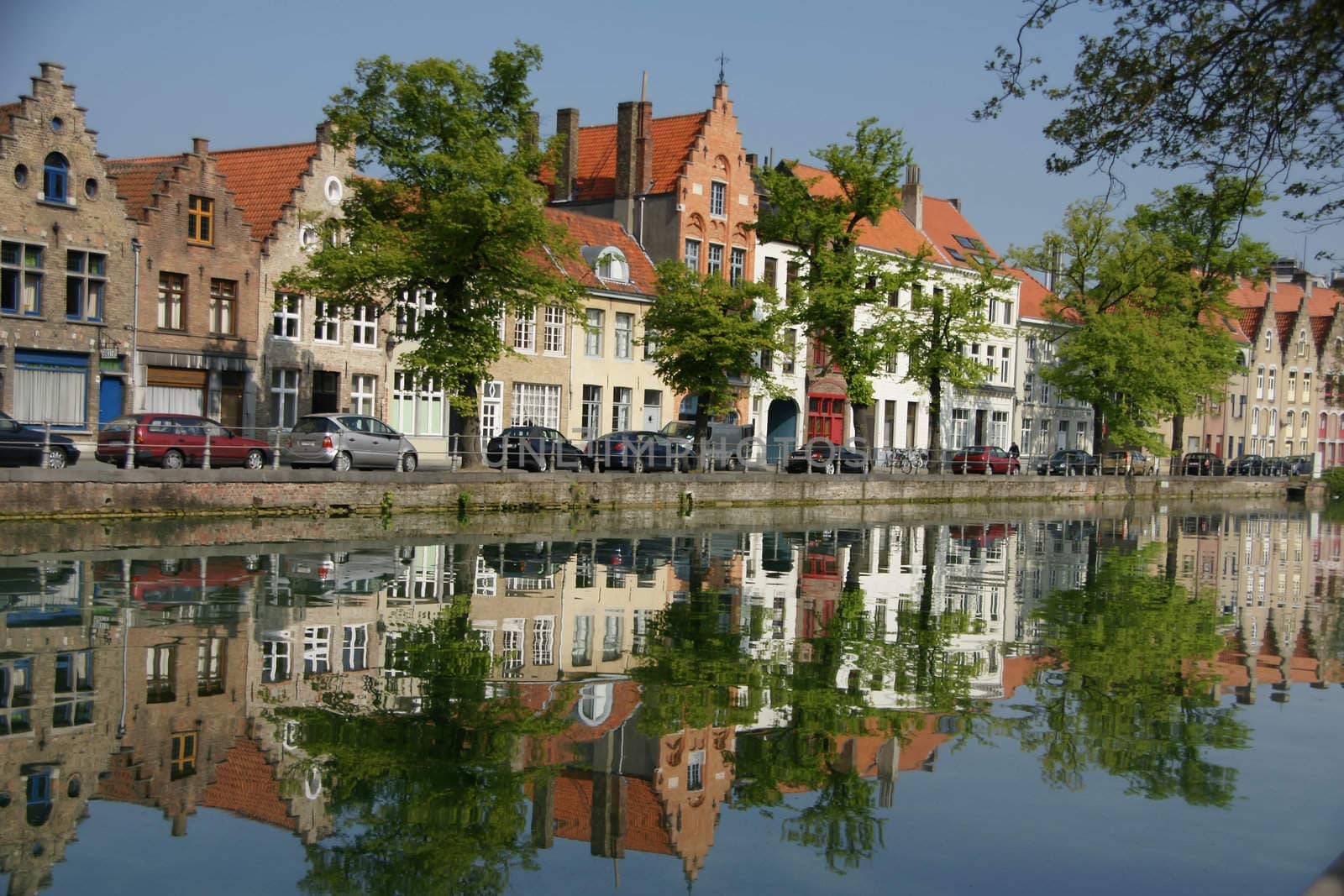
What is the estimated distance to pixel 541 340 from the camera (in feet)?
156

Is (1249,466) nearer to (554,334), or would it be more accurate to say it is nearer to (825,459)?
(825,459)

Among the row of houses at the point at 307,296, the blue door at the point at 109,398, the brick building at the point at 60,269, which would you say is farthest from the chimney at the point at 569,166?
the blue door at the point at 109,398

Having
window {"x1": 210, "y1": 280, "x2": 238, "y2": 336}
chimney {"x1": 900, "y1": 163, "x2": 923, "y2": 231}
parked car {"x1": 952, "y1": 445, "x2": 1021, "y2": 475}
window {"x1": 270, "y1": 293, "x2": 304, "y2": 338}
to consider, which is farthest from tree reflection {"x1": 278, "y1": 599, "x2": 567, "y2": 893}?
chimney {"x1": 900, "y1": 163, "x2": 923, "y2": 231}

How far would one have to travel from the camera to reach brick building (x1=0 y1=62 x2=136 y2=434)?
3484cm

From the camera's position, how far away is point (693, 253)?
174 ft

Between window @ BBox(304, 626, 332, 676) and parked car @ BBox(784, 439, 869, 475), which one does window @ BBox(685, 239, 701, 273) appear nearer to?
parked car @ BBox(784, 439, 869, 475)

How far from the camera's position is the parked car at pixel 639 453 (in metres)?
39.6

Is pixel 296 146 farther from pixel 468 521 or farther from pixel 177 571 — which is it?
pixel 177 571

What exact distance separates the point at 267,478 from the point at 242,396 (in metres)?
12.3


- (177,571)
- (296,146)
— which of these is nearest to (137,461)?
(177,571)

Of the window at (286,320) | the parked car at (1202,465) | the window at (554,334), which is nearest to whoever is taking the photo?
the window at (286,320)

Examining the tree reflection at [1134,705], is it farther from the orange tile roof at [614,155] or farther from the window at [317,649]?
the orange tile roof at [614,155]

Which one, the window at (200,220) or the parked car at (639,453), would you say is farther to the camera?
the parked car at (639,453)

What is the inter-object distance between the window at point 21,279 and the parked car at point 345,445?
7489 millimetres
